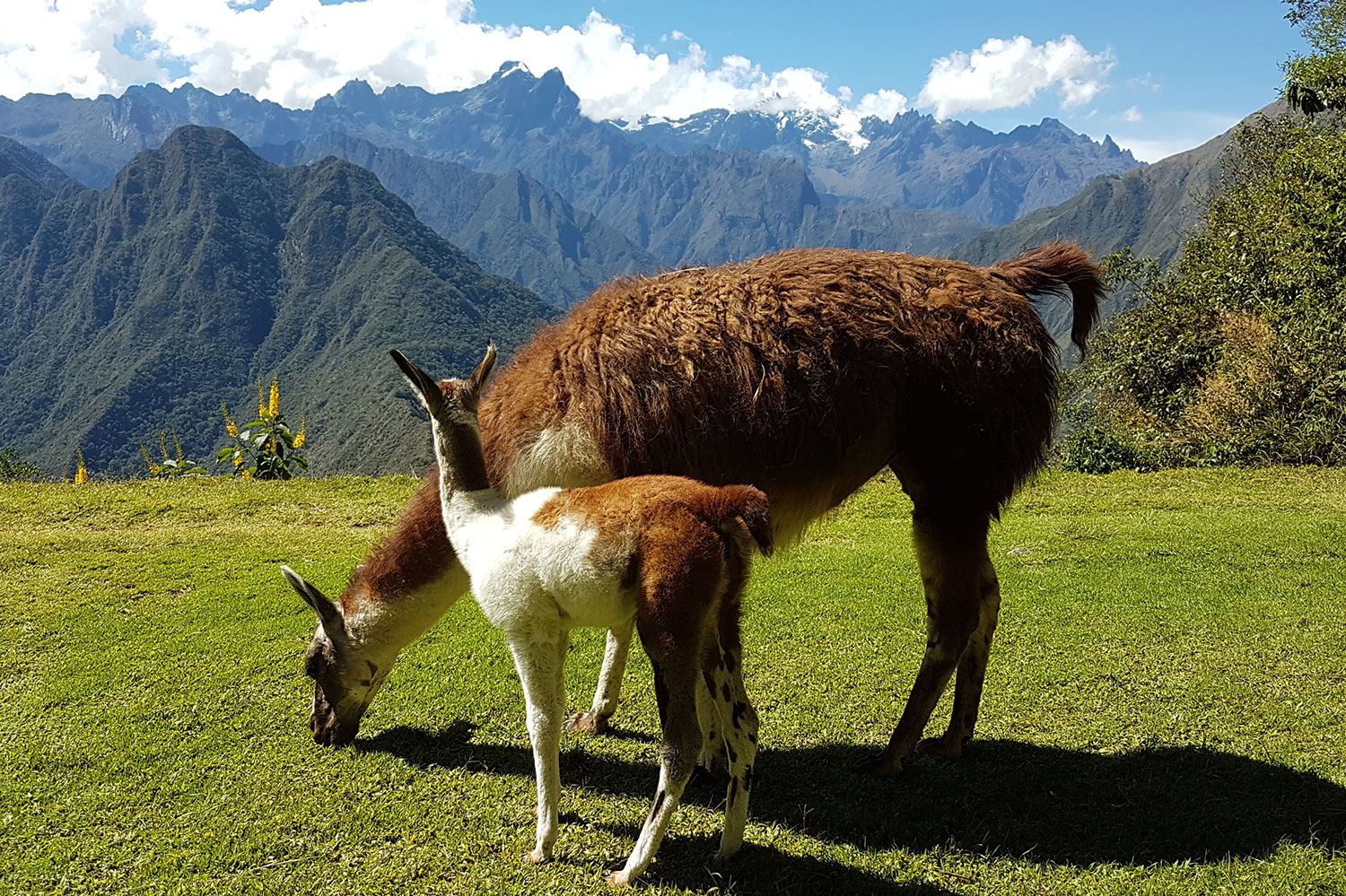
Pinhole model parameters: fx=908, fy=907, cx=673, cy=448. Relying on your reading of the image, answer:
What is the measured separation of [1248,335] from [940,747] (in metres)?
15.3

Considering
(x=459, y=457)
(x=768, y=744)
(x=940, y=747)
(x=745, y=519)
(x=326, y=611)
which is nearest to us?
(x=745, y=519)

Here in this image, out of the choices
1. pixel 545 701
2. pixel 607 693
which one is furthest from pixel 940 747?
pixel 545 701

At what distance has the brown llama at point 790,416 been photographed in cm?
435

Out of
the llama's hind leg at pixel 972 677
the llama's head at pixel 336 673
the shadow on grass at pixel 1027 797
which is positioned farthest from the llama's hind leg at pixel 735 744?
the llama's head at pixel 336 673

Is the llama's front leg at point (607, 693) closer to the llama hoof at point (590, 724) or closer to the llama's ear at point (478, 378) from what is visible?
the llama hoof at point (590, 724)

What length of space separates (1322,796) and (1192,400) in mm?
16839

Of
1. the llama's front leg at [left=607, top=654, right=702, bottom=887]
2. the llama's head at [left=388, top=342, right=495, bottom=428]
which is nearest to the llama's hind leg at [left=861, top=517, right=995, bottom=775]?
the llama's front leg at [left=607, top=654, right=702, bottom=887]

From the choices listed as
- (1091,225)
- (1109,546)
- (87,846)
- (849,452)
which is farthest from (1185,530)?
(1091,225)

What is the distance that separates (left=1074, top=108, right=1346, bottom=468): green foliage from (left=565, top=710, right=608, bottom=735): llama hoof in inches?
453

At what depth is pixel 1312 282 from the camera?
1692 cm

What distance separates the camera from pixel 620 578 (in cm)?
346

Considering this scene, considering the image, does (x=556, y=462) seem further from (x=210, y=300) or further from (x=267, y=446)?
(x=210, y=300)

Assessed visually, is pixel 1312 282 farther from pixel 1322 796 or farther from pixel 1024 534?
pixel 1322 796

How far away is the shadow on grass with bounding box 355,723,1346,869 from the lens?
4137 millimetres
